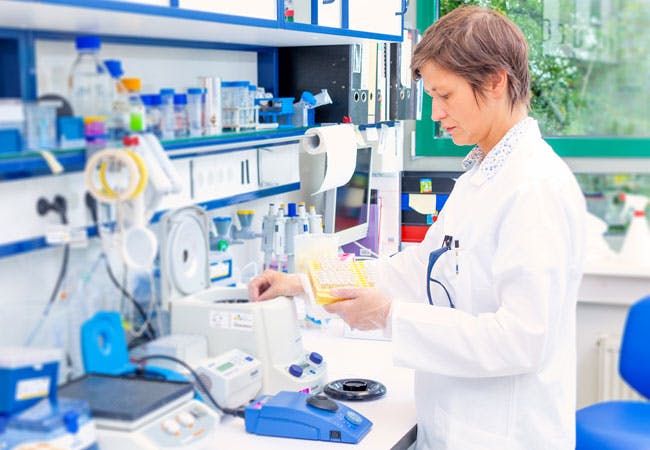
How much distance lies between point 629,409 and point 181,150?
1804 mm

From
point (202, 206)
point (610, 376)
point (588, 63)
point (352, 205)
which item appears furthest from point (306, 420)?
point (588, 63)

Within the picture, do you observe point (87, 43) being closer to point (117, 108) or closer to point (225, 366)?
point (117, 108)

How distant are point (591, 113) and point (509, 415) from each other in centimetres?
236

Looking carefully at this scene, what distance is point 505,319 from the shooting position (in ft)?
5.22

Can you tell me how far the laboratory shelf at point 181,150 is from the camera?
1.28 meters

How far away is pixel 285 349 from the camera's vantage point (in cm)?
186

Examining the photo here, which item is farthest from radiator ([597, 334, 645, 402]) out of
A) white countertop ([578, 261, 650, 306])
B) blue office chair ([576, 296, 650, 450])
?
blue office chair ([576, 296, 650, 450])

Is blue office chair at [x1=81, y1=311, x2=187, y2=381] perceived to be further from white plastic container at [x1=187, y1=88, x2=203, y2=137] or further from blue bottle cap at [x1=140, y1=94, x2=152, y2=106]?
white plastic container at [x1=187, y1=88, x2=203, y2=137]

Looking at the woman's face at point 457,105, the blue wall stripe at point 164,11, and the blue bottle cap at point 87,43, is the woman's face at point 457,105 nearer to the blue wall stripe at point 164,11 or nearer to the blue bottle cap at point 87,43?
the blue wall stripe at point 164,11

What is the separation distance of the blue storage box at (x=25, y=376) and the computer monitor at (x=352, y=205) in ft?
5.29

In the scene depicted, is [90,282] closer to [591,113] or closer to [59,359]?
[59,359]

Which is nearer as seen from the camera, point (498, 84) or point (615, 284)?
point (498, 84)

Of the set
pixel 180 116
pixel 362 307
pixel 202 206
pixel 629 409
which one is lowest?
pixel 629 409

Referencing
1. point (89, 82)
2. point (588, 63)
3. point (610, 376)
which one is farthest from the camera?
point (588, 63)
